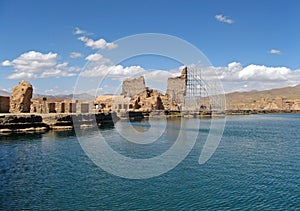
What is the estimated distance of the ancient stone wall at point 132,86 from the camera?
497 ft

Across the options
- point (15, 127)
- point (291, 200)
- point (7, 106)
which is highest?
point (7, 106)

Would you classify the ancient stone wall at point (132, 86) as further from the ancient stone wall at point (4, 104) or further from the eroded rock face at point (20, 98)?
the ancient stone wall at point (4, 104)

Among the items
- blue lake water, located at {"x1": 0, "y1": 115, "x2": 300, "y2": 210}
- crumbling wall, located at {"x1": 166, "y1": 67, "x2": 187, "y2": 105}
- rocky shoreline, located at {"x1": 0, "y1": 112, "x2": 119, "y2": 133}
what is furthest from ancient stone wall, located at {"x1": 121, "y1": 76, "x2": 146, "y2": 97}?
blue lake water, located at {"x1": 0, "y1": 115, "x2": 300, "y2": 210}

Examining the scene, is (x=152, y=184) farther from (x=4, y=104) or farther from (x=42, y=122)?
(x=4, y=104)

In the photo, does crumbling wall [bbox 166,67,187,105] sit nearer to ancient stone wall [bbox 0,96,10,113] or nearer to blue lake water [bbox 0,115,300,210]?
ancient stone wall [bbox 0,96,10,113]

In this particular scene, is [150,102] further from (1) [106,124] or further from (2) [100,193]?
(2) [100,193]

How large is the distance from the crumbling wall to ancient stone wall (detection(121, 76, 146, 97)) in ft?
51.0

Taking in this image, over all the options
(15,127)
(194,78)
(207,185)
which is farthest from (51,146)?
(194,78)

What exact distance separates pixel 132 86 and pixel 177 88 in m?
26.2

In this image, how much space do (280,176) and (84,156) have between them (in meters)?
16.5

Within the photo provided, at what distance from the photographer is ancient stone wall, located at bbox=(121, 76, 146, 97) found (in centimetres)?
15148

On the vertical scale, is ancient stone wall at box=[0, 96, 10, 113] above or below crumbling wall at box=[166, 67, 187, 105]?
below

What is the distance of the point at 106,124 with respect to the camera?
63562 mm

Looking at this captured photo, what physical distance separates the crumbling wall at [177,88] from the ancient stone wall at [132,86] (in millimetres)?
15532
